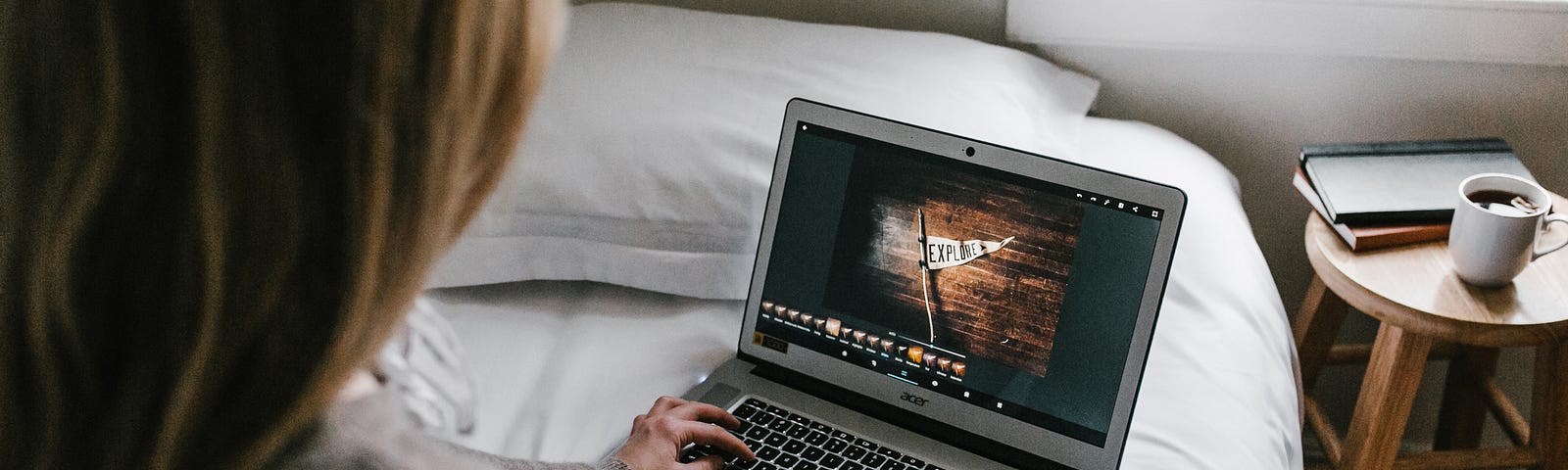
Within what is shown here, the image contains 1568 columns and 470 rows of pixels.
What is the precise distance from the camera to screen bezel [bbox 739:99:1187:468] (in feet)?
2.58

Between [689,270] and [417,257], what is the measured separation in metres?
0.61

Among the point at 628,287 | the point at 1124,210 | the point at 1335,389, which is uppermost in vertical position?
the point at 1124,210

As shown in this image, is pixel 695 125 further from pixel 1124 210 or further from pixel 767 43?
pixel 1124 210

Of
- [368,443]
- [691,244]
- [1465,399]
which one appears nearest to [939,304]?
[691,244]

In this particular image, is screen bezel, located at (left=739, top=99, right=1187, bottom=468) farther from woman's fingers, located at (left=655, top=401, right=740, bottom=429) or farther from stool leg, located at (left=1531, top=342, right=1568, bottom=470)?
stool leg, located at (left=1531, top=342, right=1568, bottom=470)

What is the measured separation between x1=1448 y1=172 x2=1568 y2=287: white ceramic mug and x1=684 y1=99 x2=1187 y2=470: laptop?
1.47 feet

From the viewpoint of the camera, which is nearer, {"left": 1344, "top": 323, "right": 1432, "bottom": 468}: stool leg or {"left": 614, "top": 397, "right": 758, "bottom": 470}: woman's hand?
{"left": 614, "top": 397, "right": 758, "bottom": 470}: woman's hand

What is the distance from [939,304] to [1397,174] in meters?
0.65

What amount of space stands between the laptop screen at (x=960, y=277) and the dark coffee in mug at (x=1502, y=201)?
0.50m

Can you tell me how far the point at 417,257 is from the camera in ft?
1.40

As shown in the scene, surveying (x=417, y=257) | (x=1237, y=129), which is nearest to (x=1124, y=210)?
(x=417, y=257)

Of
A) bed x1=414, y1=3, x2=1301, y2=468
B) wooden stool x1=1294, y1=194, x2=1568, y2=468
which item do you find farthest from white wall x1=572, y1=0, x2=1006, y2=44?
wooden stool x1=1294, y1=194, x2=1568, y2=468

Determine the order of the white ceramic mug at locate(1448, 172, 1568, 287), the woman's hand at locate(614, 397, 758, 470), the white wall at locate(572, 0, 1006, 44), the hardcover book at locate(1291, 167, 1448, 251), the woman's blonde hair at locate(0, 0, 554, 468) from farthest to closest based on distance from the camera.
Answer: the white wall at locate(572, 0, 1006, 44)
the hardcover book at locate(1291, 167, 1448, 251)
the white ceramic mug at locate(1448, 172, 1568, 287)
the woman's hand at locate(614, 397, 758, 470)
the woman's blonde hair at locate(0, 0, 554, 468)

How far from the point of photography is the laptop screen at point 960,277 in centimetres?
81
